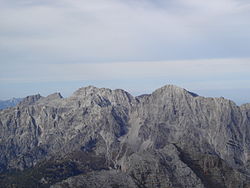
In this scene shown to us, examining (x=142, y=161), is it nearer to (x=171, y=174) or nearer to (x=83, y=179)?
(x=171, y=174)

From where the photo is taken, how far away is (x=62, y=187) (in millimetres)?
112625

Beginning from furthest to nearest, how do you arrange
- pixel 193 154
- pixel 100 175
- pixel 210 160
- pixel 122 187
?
pixel 193 154
pixel 210 160
pixel 100 175
pixel 122 187

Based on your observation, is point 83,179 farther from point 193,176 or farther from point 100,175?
point 193,176

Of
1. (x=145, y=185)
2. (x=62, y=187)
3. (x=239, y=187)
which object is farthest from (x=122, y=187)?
(x=239, y=187)

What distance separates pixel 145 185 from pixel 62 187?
21612 millimetres

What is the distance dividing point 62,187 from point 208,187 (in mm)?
39695

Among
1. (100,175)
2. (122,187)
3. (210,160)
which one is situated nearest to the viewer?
(122,187)

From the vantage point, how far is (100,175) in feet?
394

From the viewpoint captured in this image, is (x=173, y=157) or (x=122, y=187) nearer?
(x=122, y=187)

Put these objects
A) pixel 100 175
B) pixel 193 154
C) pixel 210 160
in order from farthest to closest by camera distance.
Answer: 1. pixel 193 154
2. pixel 210 160
3. pixel 100 175

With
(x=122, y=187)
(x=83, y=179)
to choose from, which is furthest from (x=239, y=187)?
(x=83, y=179)

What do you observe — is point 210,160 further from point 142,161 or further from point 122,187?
point 122,187

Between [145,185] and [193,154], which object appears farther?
[193,154]

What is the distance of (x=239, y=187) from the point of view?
12144 cm
